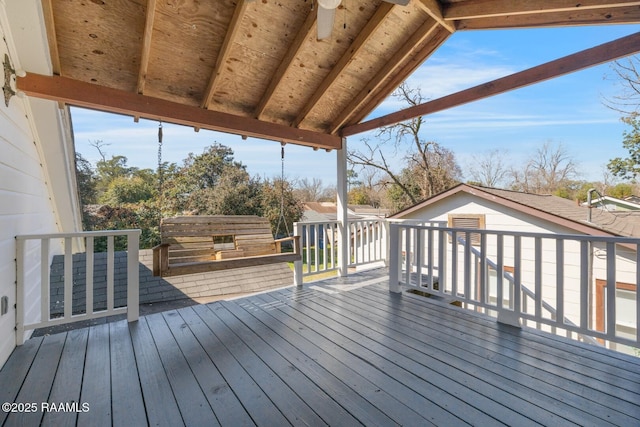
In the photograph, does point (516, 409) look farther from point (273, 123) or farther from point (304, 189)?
point (304, 189)

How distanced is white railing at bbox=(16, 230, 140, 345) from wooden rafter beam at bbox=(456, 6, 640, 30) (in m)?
4.14

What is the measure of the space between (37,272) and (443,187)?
12.2 meters

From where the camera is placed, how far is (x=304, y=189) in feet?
50.5

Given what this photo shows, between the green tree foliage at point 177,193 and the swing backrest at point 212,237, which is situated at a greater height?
the green tree foliage at point 177,193

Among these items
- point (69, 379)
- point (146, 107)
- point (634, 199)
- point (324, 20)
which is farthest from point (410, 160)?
point (69, 379)

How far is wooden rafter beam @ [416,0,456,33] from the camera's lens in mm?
2748

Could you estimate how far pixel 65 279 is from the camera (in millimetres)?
2527

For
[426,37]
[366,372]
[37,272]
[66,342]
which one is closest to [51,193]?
[37,272]

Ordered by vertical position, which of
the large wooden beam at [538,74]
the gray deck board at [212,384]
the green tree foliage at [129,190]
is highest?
the large wooden beam at [538,74]

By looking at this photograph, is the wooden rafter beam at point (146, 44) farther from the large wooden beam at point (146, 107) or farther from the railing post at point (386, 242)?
the railing post at point (386, 242)

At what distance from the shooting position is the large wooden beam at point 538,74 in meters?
2.49

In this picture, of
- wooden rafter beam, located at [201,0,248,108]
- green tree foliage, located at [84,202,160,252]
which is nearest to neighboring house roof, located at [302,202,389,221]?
green tree foliage, located at [84,202,160,252]

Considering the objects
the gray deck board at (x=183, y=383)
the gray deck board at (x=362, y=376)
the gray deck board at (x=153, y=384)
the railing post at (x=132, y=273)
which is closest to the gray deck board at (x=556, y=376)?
the gray deck board at (x=362, y=376)

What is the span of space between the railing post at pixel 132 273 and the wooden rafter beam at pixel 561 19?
4.03 meters
